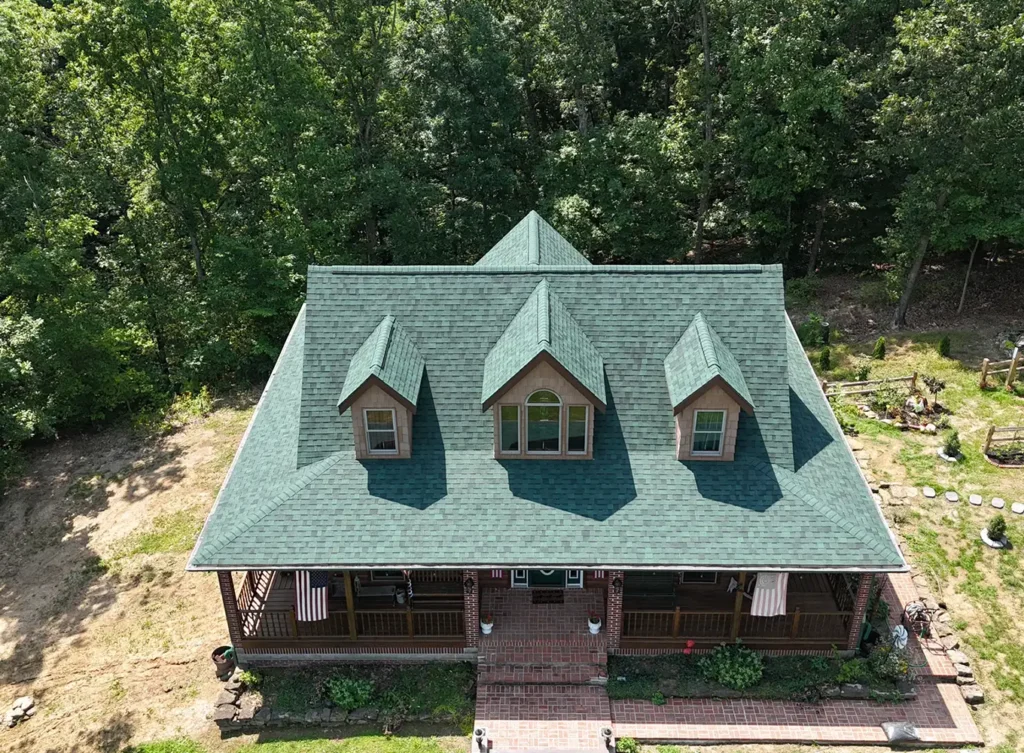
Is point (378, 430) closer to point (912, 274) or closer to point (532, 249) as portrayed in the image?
point (532, 249)

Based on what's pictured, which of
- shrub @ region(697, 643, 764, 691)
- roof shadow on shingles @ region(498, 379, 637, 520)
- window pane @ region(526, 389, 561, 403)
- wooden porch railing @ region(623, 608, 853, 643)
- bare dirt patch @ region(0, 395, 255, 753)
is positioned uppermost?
window pane @ region(526, 389, 561, 403)

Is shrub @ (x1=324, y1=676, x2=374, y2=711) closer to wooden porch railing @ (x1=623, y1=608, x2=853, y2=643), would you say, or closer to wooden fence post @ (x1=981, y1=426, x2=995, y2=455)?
wooden porch railing @ (x1=623, y1=608, x2=853, y2=643)

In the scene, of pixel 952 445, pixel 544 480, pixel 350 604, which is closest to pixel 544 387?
pixel 544 480

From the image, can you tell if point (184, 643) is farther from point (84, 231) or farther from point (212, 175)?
point (212, 175)

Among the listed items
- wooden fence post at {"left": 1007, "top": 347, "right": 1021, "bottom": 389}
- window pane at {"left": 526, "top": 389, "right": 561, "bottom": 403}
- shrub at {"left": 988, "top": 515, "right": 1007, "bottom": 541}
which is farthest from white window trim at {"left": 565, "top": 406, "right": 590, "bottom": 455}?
wooden fence post at {"left": 1007, "top": 347, "right": 1021, "bottom": 389}

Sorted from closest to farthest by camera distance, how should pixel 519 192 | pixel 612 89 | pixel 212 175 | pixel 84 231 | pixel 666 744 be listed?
pixel 666 744
pixel 84 231
pixel 212 175
pixel 519 192
pixel 612 89

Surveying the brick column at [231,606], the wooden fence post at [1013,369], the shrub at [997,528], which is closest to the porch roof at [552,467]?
the brick column at [231,606]

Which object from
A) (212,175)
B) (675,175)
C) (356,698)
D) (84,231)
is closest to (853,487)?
(356,698)
